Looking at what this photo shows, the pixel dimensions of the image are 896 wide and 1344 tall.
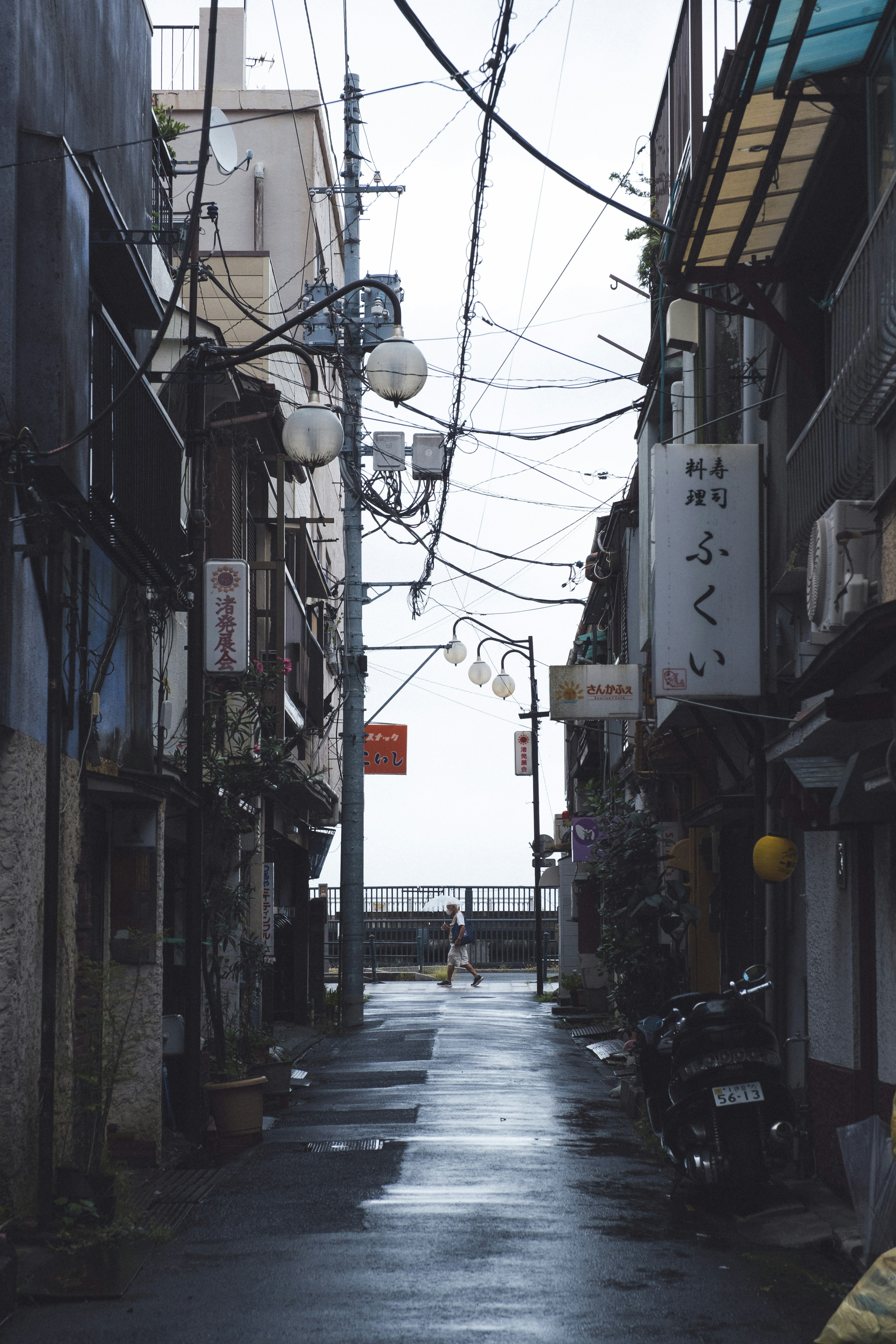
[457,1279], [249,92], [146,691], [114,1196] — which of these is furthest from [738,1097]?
[249,92]

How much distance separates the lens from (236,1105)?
12.5m

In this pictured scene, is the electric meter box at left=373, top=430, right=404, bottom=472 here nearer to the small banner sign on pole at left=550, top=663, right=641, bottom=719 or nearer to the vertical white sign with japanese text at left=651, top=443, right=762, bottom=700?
the small banner sign on pole at left=550, top=663, right=641, bottom=719

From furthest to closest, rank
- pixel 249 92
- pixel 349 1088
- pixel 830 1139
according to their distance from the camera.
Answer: pixel 249 92 < pixel 349 1088 < pixel 830 1139

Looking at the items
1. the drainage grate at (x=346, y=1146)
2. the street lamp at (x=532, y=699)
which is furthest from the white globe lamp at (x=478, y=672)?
the drainage grate at (x=346, y=1146)

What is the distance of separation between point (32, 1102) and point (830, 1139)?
5.47m

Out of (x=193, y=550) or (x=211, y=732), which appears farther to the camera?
(x=211, y=732)

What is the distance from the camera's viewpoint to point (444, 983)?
37.4 m

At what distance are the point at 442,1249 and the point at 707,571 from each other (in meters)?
6.17

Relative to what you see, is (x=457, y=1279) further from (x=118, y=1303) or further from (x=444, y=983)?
(x=444, y=983)

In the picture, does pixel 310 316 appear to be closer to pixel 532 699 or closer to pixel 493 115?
pixel 493 115

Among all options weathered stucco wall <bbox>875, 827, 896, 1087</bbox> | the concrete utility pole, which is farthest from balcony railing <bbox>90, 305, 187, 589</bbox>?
the concrete utility pole

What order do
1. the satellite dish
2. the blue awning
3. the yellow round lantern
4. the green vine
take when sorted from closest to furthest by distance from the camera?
the blue awning
the yellow round lantern
the green vine
the satellite dish

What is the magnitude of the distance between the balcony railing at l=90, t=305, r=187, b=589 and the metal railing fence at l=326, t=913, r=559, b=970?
3284 centimetres

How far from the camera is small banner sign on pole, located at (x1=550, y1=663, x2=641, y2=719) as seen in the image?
1948 centimetres
